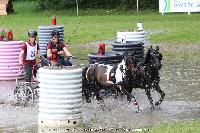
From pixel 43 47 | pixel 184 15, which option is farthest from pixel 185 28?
pixel 43 47

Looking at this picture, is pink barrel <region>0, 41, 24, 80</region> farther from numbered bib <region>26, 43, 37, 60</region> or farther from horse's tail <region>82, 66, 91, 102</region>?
horse's tail <region>82, 66, 91, 102</region>

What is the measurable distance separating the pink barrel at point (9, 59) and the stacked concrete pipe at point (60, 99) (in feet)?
26.3

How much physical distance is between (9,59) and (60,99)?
332 inches

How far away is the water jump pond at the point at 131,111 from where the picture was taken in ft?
46.4

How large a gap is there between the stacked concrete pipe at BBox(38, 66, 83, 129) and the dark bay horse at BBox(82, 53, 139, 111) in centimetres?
170

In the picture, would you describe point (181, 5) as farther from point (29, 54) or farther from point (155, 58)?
point (155, 58)

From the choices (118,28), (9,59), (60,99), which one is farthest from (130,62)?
(118,28)

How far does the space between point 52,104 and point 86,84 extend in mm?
2551

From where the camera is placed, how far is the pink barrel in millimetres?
21844

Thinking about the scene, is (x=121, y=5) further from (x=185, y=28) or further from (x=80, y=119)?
(x=80, y=119)

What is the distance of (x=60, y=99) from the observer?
13828 mm

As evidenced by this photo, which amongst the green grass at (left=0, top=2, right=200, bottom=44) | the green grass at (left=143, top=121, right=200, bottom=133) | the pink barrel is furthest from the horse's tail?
the green grass at (left=0, top=2, right=200, bottom=44)

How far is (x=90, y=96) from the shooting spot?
16625 millimetres

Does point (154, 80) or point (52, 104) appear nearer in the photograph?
point (52, 104)
